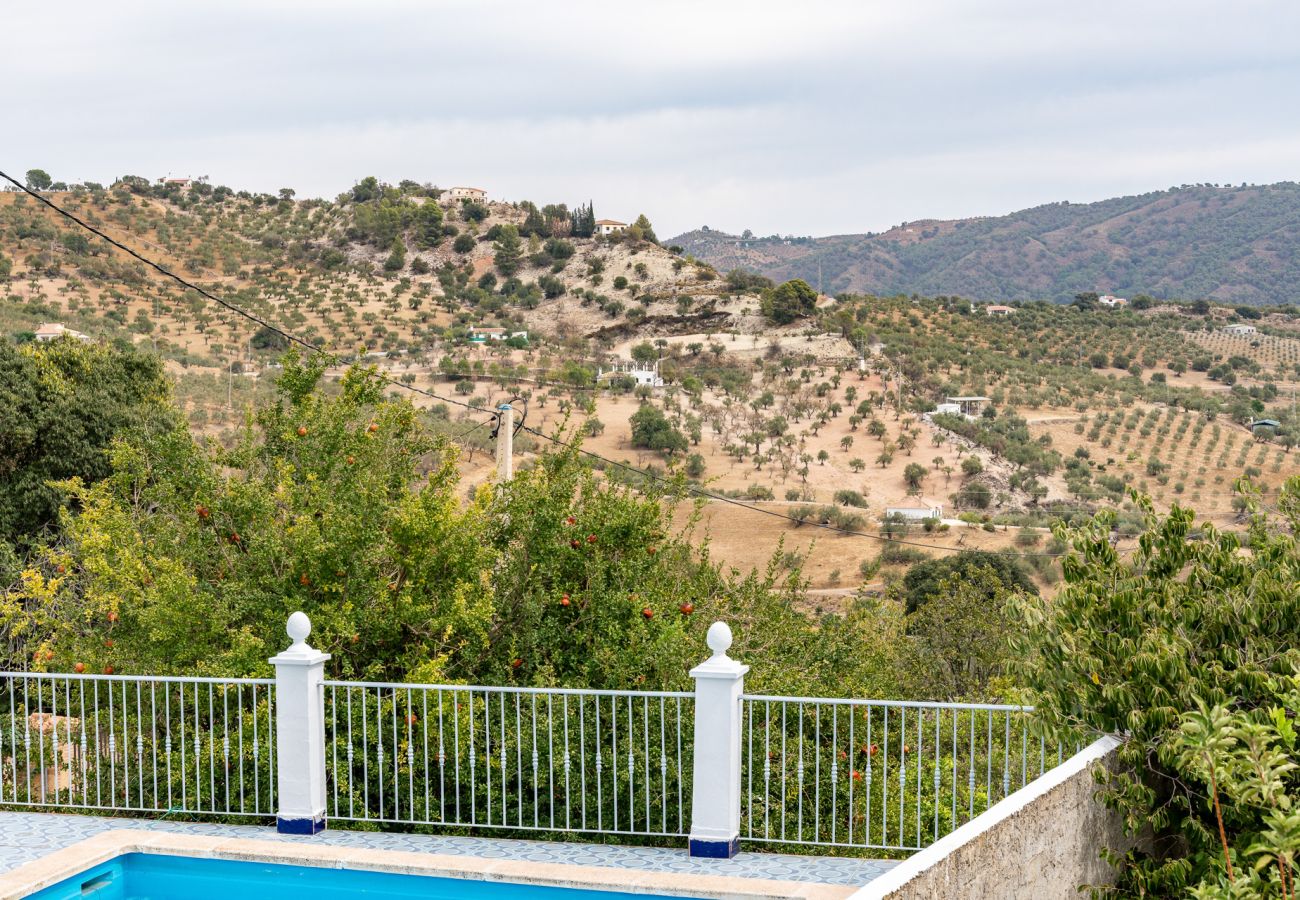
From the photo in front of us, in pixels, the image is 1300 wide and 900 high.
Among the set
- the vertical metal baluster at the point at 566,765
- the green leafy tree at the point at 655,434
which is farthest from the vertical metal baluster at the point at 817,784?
the green leafy tree at the point at 655,434

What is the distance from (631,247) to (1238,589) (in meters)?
56.5

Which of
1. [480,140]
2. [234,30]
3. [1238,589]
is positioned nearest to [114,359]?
[234,30]

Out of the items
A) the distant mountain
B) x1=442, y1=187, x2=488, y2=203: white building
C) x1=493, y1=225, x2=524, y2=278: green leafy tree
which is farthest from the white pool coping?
the distant mountain

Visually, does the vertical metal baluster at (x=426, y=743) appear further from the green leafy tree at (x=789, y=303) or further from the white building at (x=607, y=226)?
the white building at (x=607, y=226)

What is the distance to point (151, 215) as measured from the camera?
194 ft

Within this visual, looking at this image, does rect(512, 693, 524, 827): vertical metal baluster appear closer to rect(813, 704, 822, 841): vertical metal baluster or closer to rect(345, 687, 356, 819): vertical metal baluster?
rect(345, 687, 356, 819): vertical metal baluster

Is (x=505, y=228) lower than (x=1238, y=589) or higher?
higher

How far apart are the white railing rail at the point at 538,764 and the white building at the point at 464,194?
6377 cm

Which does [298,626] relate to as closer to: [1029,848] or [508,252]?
[1029,848]

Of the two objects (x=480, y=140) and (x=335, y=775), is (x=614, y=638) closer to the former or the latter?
(x=335, y=775)

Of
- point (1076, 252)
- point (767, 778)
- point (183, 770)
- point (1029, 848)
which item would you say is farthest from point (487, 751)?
point (1076, 252)

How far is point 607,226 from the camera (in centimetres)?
6384

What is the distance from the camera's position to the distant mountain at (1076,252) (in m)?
79.1

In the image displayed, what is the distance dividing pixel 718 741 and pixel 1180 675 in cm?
213
